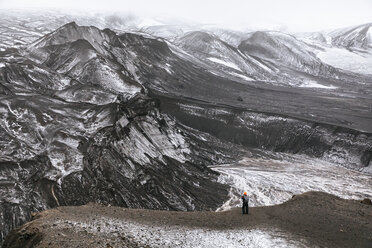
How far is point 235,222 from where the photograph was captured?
17.8 m

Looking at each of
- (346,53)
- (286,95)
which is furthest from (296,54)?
(286,95)

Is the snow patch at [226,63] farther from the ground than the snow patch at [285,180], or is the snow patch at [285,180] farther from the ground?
the snow patch at [226,63]

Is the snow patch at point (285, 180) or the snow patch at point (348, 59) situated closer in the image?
the snow patch at point (285, 180)

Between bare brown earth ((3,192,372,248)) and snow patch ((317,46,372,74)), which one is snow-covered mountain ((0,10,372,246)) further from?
snow patch ((317,46,372,74))

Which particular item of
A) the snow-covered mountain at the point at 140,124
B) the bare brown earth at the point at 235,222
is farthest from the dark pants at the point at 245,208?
the snow-covered mountain at the point at 140,124

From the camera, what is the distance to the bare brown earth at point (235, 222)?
43.4ft

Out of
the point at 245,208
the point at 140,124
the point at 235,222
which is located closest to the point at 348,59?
the point at 140,124

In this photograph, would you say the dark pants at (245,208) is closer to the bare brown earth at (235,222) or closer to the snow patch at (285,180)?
the bare brown earth at (235,222)

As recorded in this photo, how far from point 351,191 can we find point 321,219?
54.9 feet

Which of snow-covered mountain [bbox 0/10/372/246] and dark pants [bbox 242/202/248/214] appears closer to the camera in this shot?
dark pants [bbox 242/202/248/214]

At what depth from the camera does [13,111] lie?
30.5 metres

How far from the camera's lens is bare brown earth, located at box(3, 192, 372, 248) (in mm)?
13227

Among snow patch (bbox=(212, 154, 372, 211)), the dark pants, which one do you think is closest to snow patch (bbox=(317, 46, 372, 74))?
snow patch (bbox=(212, 154, 372, 211))

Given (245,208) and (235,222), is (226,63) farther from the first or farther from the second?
(235,222)
